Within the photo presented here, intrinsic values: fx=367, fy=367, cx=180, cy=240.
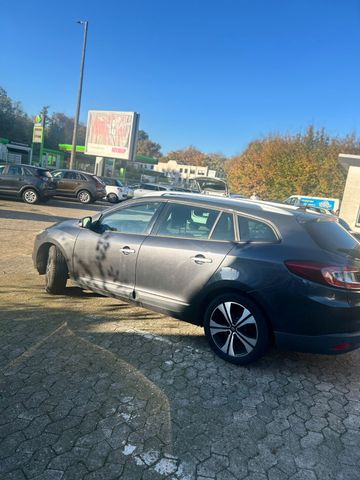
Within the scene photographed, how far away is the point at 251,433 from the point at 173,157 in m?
116

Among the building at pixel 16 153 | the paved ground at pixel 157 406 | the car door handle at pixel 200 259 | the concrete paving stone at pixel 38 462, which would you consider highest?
the building at pixel 16 153

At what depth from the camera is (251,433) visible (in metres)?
2.56

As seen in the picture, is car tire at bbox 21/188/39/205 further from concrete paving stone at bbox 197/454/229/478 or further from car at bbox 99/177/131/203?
concrete paving stone at bbox 197/454/229/478

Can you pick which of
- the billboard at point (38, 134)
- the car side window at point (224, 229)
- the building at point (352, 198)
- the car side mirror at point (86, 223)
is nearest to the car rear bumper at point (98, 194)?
the billboard at point (38, 134)

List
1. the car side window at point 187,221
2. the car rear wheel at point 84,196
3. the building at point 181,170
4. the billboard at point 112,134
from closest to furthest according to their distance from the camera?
the car side window at point 187,221
the car rear wheel at point 84,196
the billboard at point 112,134
the building at point 181,170

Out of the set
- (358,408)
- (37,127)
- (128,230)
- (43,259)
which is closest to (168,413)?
(358,408)

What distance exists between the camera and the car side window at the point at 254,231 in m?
3.40

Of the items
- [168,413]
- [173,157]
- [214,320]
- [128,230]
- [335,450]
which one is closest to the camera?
[335,450]

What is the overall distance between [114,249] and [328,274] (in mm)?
2349

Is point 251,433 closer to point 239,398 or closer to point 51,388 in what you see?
point 239,398

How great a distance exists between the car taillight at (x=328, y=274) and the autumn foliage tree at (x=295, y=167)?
3407 centimetres

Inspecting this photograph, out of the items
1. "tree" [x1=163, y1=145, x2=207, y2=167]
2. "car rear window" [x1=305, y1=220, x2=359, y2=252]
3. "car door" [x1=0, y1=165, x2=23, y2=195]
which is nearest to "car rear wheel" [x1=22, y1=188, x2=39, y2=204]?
"car door" [x1=0, y1=165, x2=23, y2=195]

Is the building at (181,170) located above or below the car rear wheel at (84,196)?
above

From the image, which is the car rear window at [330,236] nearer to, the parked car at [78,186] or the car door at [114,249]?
the car door at [114,249]
